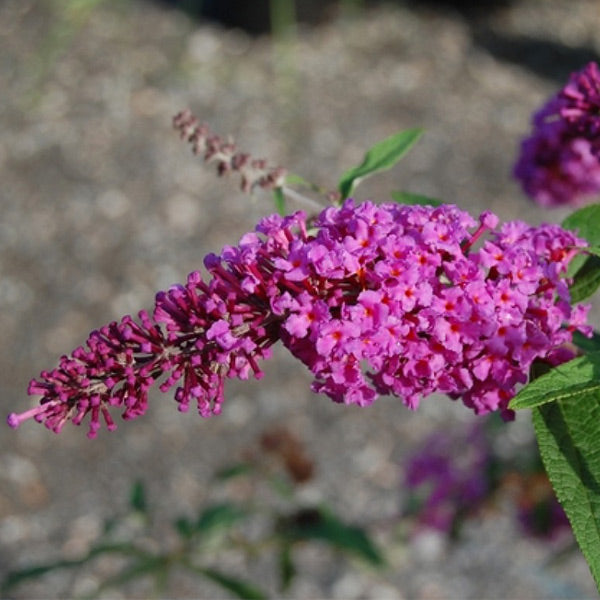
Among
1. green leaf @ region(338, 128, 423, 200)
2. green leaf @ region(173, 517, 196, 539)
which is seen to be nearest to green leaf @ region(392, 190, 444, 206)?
green leaf @ region(338, 128, 423, 200)

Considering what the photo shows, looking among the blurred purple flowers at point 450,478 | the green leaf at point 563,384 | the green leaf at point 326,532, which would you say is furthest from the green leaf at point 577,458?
the blurred purple flowers at point 450,478

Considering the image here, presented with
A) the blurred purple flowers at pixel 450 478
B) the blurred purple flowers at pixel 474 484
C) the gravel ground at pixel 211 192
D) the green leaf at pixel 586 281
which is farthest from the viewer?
the gravel ground at pixel 211 192

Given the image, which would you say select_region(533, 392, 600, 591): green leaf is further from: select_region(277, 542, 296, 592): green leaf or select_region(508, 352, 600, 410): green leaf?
select_region(277, 542, 296, 592): green leaf

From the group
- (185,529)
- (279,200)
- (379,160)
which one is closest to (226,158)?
(279,200)

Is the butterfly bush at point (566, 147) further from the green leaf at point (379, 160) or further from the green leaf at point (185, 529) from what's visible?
the green leaf at point (185, 529)

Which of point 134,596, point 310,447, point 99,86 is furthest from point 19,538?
point 99,86

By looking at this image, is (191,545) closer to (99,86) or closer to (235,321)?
(235,321)

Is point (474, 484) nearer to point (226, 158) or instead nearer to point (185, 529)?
point (185, 529)
